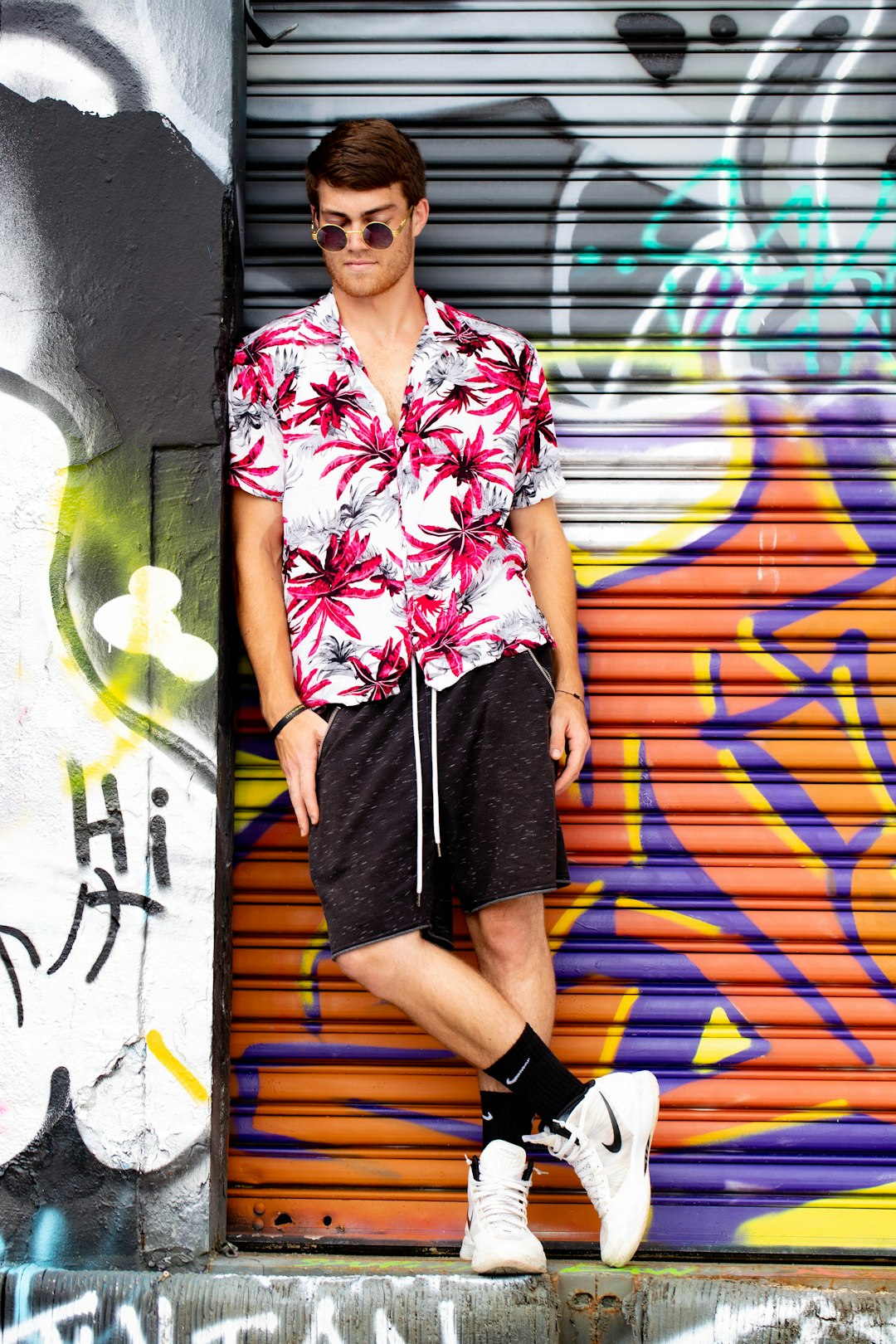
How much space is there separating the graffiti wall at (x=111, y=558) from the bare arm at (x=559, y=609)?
0.83m

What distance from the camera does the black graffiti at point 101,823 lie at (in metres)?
2.89

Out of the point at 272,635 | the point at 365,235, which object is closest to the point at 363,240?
the point at 365,235

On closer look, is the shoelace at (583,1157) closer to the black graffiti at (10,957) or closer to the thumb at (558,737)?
the thumb at (558,737)

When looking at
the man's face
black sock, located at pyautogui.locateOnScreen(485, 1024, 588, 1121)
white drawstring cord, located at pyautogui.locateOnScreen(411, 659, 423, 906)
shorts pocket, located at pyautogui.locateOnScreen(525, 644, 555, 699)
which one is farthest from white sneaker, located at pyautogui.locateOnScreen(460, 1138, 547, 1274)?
the man's face

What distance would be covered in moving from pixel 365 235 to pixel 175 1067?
6.87ft

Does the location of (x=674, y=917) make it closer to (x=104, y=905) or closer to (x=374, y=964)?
(x=374, y=964)

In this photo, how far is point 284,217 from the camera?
3.28 m

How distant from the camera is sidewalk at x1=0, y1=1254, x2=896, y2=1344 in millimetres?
2674

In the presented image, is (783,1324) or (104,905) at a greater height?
(104,905)

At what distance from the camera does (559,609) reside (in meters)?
3.06

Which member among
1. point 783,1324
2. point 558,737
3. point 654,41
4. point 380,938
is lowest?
point 783,1324

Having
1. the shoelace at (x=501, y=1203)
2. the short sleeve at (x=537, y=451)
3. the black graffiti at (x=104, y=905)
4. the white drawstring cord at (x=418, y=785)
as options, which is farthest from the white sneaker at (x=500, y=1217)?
the short sleeve at (x=537, y=451)

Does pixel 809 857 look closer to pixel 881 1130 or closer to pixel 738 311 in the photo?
pixel 881 1130

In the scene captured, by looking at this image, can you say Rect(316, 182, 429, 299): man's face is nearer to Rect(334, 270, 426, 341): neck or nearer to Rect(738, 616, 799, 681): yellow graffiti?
Rect(334, 270, 426, 341): neck
